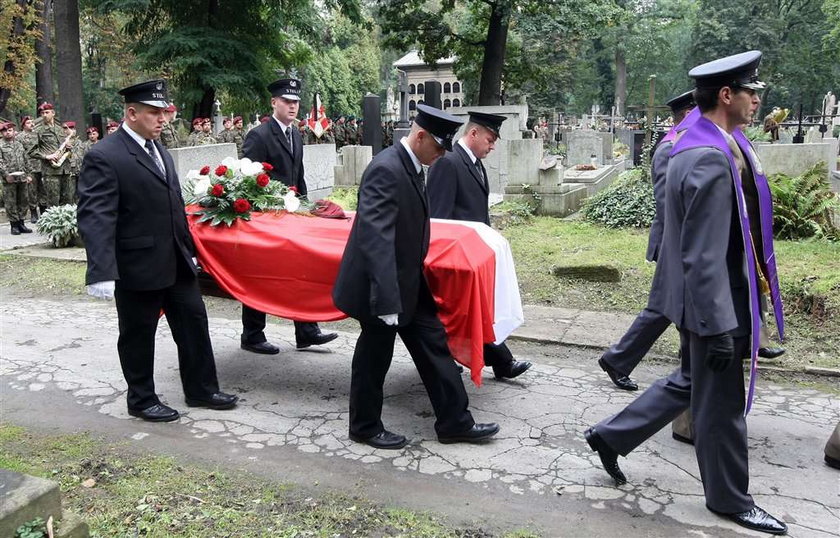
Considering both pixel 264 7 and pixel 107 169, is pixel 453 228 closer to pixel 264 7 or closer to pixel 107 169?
pixel 107 169

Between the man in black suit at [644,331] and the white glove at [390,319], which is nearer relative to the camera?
the white glove at [390,319]

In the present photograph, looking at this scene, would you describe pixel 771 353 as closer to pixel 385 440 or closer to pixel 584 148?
pixel 385 440

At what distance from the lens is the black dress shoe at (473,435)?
4117mm

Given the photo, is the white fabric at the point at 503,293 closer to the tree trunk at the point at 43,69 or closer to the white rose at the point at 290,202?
the white rose at the point at 290,202

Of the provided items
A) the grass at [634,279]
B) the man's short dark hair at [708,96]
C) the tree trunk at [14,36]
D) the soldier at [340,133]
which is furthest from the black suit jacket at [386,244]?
the soldier at [340,133]

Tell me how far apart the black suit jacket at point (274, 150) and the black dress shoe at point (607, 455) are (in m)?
3.19

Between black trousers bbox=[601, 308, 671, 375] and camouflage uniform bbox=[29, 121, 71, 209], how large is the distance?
11.2 meters

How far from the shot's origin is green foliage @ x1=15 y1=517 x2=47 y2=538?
267 centimetres

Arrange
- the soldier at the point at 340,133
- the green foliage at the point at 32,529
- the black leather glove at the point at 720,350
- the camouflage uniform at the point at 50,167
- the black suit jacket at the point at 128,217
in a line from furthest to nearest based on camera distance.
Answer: the soldier at the point at 340,133, the camouflage uniform at the point at 50,167, the black suit jacket at the point at 128,217, the black leather glove at the point at 720,350, the green foliage at the point at 32,529

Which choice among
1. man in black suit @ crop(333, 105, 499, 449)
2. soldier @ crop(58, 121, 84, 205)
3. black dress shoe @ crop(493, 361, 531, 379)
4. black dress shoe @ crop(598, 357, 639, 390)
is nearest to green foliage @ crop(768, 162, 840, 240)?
black dress shoe @ crop(598, 357, 639, 390)

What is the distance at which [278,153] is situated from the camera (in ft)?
19.2

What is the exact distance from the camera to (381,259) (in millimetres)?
3756

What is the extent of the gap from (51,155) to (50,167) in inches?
9.5

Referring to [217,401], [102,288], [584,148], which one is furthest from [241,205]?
[584,148]
